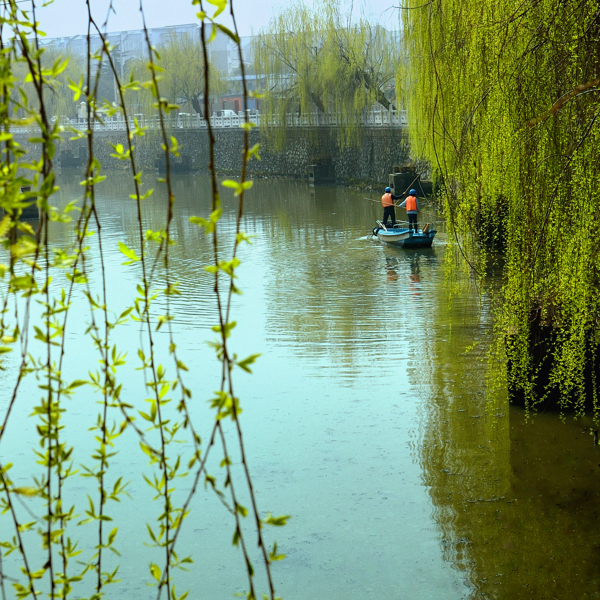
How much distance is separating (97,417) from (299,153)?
2830 cm

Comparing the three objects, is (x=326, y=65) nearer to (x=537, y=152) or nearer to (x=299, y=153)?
(x=299, y=153)

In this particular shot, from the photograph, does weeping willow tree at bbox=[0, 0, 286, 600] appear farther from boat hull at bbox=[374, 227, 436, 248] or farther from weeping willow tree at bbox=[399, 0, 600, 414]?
boat hull at bbox=[374, 227, 436, 248]

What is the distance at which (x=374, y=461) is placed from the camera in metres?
5.34

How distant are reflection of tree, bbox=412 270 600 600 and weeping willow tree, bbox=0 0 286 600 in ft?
3.71

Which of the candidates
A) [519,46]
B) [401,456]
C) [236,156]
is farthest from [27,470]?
[236,156]

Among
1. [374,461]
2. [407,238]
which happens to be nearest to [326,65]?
[407,238]

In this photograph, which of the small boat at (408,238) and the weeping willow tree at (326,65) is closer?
the small boat at (408,238)

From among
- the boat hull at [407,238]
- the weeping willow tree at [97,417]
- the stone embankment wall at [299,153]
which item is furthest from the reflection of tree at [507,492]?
the stone embankment wall at [299,153]

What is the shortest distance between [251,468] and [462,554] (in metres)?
1.62

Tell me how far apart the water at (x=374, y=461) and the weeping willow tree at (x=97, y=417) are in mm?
51

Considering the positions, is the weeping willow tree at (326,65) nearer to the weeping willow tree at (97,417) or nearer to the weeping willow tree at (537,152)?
the weeping willow tree at (97,417)

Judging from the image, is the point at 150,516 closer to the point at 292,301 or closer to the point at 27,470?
the point at 27,470

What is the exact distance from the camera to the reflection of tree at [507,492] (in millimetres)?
4035

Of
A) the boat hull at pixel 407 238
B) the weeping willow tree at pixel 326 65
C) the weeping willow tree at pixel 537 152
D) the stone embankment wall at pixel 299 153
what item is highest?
the weeping willow tree at pixel 326 65
